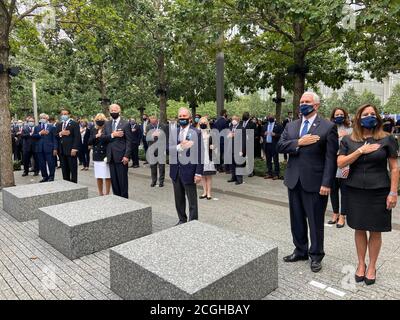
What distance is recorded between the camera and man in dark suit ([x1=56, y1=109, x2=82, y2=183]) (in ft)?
31.8

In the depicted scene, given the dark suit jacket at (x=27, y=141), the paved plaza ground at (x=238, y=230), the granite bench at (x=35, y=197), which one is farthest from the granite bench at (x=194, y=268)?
the dark suit jacket at (x=27, y=141)

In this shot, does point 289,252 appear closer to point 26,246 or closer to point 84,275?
point 84,275

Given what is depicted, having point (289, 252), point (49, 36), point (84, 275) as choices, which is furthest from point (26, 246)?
point (49, 36)

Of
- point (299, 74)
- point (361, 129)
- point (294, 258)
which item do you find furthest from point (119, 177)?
point (299, 74)

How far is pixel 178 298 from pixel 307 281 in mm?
1875

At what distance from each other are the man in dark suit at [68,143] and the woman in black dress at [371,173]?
7391 mm

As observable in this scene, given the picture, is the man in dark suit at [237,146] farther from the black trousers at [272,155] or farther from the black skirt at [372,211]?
the black skirt at [372,211]

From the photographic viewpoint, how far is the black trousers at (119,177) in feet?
26.1

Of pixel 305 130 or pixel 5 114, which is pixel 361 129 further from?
pixel 5 114

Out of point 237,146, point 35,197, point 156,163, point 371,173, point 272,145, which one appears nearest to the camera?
point 371,173

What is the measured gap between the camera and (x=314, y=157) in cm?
452

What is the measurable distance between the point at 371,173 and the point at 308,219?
107 cm

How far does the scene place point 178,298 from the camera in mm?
3195
